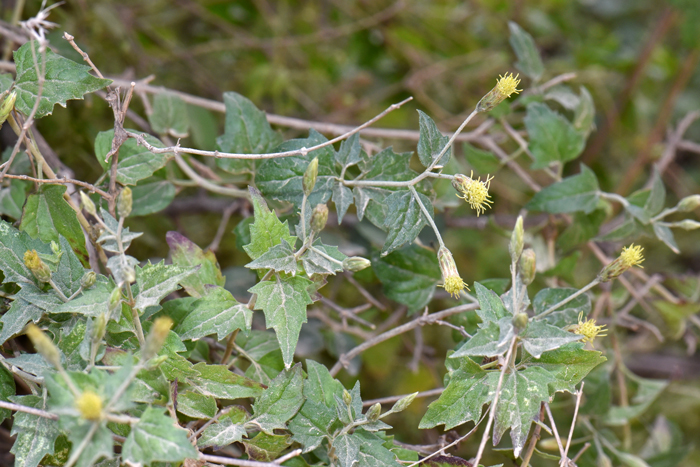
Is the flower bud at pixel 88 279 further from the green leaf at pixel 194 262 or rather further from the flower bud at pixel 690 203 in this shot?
the flower bud at pixel 690 203

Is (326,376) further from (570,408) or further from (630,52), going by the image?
(630,52)

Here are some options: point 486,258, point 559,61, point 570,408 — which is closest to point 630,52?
point 559,61

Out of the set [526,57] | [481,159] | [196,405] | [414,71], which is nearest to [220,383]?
[196,405]

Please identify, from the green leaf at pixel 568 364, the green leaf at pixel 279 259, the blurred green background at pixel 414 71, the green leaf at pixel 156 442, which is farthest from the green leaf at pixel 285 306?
the blurred green background at pixel 414 71

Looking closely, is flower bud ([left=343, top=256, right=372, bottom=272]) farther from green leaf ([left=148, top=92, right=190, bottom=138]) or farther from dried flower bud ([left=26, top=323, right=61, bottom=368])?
green leaf ([left=148, top=92, right=190, bottom=138])

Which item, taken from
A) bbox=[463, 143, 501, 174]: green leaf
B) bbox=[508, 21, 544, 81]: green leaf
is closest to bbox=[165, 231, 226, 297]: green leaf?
bbox=[463, 143, 501, 174]: green leaf
